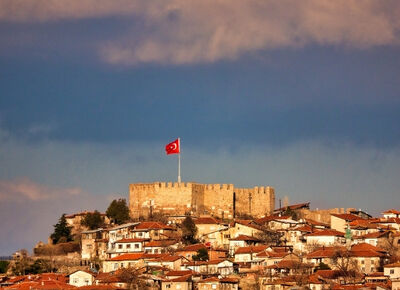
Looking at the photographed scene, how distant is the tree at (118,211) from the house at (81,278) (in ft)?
43.5

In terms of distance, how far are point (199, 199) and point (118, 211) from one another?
584 centimetres

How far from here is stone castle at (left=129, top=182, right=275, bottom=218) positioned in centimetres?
7969

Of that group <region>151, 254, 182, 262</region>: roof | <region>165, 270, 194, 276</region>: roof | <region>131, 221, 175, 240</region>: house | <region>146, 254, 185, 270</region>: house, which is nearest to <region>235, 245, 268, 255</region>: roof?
<region>146, 254, 185, 270</region>: house

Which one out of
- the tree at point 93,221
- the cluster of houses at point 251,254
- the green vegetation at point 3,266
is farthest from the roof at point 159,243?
the green vegetation at point 3,266

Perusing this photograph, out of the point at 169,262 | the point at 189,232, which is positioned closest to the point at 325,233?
the point at 189,232

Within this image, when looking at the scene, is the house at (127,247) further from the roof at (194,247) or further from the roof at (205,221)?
the roof at (205,221)

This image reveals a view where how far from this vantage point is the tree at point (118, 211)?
8025cm

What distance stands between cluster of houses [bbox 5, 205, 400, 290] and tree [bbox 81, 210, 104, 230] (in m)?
2.57

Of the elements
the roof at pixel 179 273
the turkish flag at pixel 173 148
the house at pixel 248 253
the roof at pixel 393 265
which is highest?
the turkish flag at pixel 173 148

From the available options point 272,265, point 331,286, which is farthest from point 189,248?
point 331,286

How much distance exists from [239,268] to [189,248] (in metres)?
5.90

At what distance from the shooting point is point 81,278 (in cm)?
6650

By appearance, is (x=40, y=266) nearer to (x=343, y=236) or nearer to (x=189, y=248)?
(x=189, y=248)

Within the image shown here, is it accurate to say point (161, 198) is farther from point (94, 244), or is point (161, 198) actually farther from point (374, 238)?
point (374, 238)
